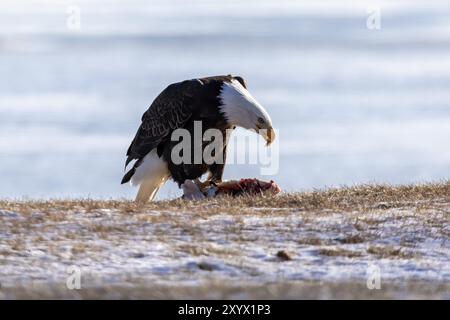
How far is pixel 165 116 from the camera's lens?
1762 centimetres

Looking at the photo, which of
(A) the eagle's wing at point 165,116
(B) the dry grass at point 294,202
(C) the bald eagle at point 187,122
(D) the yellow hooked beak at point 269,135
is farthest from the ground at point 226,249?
(A) the eagle's wing at point 165,116

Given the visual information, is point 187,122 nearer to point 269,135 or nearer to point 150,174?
point 150,174

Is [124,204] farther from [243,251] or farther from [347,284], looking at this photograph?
[347,284]

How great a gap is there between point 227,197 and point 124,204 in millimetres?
1693

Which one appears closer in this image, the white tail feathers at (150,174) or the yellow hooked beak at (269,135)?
the yellow hooked beak at (269,135)

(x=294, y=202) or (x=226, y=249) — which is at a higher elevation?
(x=294, y=202)

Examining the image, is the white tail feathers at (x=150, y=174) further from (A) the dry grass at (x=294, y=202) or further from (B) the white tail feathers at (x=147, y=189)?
(A) the dry grass at (x=294, y=202)

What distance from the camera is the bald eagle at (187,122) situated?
16.6 metres

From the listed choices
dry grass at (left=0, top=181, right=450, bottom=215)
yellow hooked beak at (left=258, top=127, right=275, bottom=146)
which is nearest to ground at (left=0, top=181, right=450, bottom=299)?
dry grass at (left=0, top=181, right=450, bottom=215)

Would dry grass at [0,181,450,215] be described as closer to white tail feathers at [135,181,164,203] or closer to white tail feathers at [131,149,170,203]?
white tail feathers at [131,149,170,203]

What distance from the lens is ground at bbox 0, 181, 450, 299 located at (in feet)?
30.2

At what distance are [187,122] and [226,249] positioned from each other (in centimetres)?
683

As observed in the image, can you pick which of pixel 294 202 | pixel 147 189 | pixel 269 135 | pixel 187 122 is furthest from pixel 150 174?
pixel 294 202
